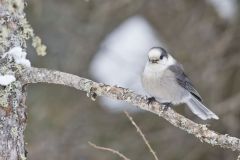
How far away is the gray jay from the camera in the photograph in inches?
138

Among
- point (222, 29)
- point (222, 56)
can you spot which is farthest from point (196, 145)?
point (222, 29)

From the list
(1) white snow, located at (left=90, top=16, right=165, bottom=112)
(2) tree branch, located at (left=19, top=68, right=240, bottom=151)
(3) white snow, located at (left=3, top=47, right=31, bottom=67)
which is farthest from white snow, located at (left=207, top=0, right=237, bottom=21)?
(3) white snow, located at (left=3, top=47, right=31, bottom=67)

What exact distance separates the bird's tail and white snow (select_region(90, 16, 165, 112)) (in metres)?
1.44

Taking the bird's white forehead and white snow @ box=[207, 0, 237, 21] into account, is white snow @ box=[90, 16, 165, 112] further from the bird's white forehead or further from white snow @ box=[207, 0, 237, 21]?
the bird's white forehead

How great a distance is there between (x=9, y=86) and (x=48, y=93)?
10.6ft

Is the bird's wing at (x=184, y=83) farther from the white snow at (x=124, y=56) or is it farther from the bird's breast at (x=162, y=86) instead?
the white snow at (x=124, y=56)

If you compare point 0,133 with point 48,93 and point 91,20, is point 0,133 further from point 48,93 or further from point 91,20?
point 48,93

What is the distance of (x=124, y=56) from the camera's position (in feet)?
19.7

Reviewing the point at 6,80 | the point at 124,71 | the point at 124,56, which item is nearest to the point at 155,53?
the point at 6,80

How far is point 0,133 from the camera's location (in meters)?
2.54

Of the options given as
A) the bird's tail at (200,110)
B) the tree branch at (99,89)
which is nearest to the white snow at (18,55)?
the tree branch at (99,89)

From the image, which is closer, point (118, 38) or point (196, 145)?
point (196, 145)

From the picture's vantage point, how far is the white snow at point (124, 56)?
555 centimetres

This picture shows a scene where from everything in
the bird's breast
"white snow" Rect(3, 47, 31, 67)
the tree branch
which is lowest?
the tree branch
